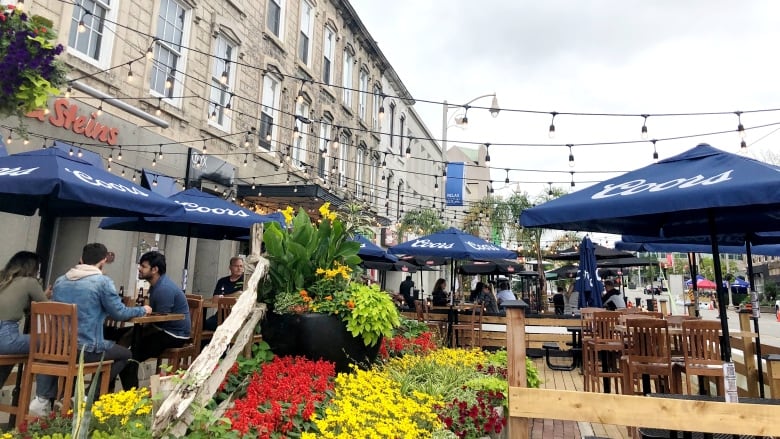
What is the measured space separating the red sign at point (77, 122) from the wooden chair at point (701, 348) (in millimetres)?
10432

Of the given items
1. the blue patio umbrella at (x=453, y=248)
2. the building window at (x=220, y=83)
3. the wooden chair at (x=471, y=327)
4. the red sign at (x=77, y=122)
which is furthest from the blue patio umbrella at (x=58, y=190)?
the building window at (x=220, y=83)

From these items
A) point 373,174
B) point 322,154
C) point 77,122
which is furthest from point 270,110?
point 373,174

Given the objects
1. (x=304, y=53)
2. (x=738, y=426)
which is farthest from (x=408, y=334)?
(x=304, y=53)

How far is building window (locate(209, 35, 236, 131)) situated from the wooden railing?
12.0 meters

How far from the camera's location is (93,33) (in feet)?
30.9

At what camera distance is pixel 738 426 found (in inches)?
88.4

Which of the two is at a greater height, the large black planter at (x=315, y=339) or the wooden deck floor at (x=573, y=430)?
the large black planter at (x=315, y=339)

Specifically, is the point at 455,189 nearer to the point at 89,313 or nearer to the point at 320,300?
the point at 320,300

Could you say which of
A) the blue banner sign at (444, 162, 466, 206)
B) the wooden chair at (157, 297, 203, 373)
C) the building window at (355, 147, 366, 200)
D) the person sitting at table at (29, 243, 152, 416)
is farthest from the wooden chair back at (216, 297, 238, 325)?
the building window at (355, 147, 366, 200)

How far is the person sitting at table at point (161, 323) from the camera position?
5.23 m

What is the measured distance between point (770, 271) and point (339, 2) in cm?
5923

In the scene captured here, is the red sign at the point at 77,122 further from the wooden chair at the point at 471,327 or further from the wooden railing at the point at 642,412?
the wooden railing at the point at 642,412

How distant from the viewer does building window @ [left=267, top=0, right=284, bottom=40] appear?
1562 centimetres

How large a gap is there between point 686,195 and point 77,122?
10.2m
